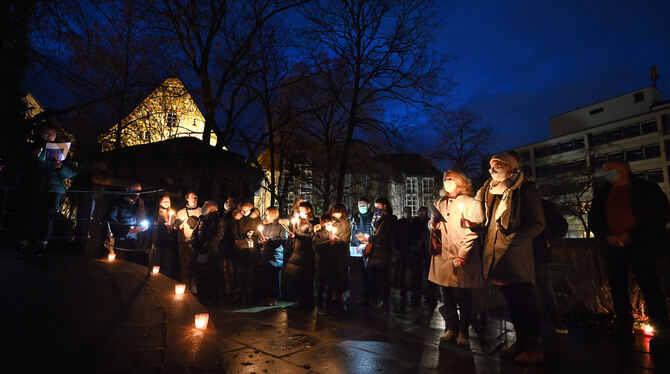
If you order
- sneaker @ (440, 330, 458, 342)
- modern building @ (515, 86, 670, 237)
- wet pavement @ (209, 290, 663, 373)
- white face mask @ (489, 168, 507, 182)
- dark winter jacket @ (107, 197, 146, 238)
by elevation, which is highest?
modern building @ (515, 86, 670, 237)

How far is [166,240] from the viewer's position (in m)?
8.91

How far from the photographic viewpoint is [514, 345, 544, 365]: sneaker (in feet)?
11.9

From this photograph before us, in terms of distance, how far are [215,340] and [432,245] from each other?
8.91ft

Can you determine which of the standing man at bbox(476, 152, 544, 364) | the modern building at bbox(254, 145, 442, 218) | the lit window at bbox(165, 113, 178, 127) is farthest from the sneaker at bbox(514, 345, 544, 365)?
the lit window at bbox(165, 113, 178, 127)

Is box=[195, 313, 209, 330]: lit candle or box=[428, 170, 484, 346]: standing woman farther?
box=[428, 170, 484, 346]: standing woman

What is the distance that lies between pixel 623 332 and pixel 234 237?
6.15m

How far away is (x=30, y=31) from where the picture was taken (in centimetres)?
488

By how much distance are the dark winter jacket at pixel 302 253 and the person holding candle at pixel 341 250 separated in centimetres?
50

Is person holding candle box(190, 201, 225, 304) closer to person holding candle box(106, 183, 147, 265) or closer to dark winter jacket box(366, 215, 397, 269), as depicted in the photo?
person holding candle box(106, 183, 147, 265)

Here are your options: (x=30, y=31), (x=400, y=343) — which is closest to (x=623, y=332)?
(x=400, y=343)

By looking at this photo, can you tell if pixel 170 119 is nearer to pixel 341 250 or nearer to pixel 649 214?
pixel 341 250

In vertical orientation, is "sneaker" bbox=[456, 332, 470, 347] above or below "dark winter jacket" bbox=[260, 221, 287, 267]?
below

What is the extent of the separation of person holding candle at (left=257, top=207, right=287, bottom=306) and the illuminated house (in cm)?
821

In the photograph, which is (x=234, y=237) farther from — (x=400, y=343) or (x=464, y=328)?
(x=464, y=328)
